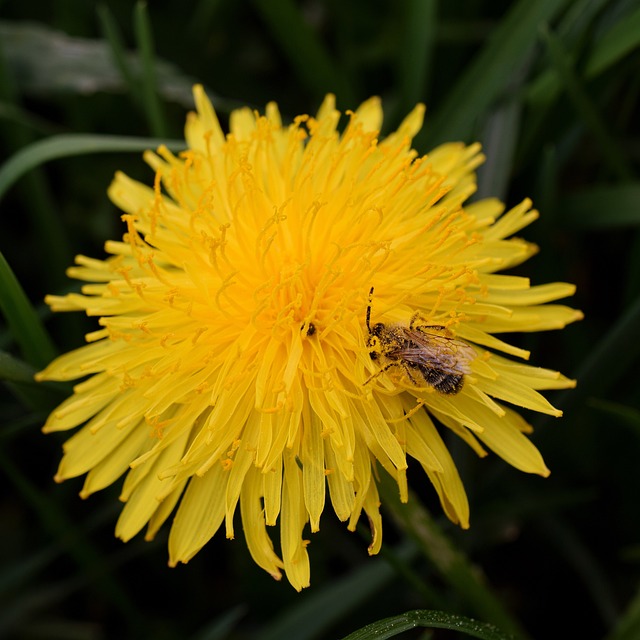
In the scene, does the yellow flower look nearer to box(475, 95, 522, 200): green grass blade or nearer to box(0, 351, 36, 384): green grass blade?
box(0, 351, 36, 384): green grass blade

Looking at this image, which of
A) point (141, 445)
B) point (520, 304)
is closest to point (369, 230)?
point (520, 304)

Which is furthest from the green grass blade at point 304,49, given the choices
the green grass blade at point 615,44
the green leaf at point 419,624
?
the green leaf at point 419,624

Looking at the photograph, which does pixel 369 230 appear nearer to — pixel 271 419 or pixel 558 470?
pixel 271 419

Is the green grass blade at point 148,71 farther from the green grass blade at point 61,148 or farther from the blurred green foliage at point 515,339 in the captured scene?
the green grass blade at point 61,148

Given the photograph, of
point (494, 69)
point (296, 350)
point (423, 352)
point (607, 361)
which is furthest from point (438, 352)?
point (494, 69)

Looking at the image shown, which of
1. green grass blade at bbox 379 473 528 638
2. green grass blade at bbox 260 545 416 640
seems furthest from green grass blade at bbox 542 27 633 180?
green grass blade at bbox 260 545 416 640
